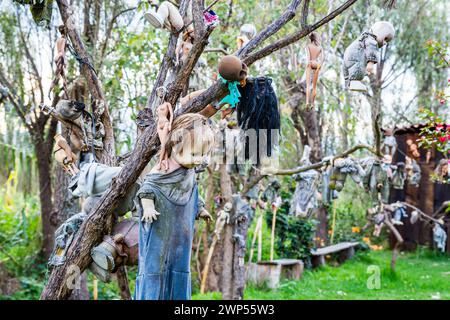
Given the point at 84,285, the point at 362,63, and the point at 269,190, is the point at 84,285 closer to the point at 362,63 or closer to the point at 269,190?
the point at 269,190

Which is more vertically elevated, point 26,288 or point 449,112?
point 449,112

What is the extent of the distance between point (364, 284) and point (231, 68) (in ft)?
17.7

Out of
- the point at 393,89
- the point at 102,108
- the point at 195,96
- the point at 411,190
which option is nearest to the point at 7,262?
the point at 102,108

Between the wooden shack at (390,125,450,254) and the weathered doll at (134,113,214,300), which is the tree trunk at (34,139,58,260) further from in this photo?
the wooden shack at (390,125,450,254)

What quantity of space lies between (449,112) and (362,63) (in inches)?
173

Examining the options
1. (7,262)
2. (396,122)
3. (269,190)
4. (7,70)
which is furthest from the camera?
(396,122)

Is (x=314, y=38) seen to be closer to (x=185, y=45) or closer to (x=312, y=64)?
(x=312, y=64)

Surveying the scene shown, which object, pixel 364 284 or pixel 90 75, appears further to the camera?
pixel 364 284

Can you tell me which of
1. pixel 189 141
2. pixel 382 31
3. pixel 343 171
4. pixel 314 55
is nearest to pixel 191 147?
pixel 189 141

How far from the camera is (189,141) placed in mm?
2287

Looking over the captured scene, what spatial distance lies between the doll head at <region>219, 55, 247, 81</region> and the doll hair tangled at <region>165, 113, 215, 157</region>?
0.21 m

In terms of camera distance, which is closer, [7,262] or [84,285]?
[84,285]

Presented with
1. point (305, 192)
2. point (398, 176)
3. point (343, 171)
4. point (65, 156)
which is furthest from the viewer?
point (398, 176)

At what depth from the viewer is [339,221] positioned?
1090 cm
